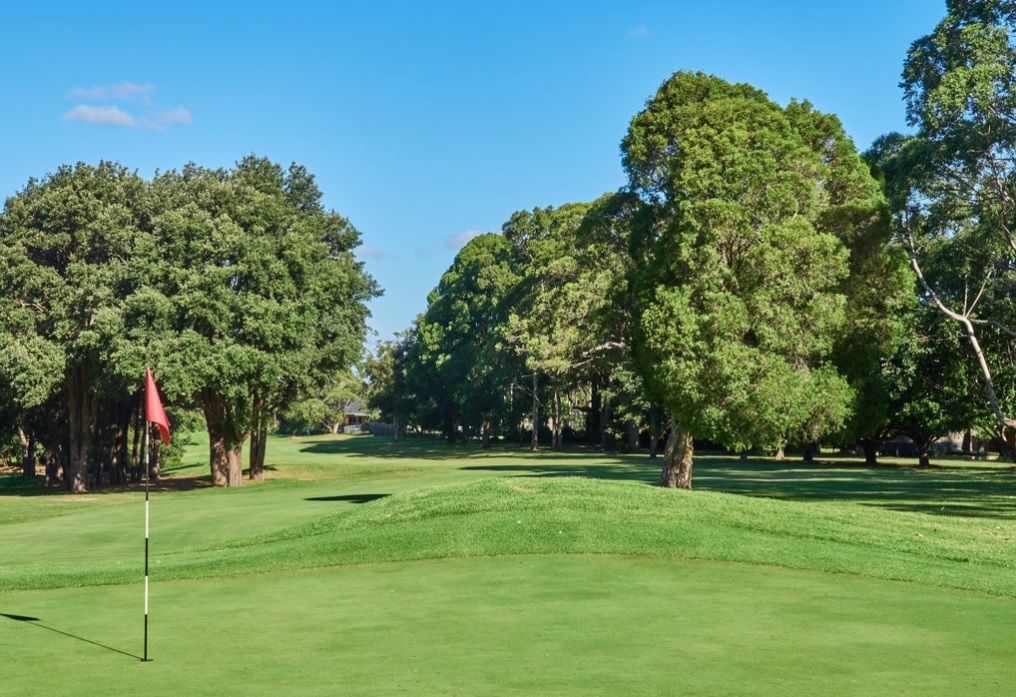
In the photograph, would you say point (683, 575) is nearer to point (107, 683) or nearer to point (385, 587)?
point (385, 587)

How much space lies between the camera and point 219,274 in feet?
165

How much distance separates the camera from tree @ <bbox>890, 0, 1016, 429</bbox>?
123 ft

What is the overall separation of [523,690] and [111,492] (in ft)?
163

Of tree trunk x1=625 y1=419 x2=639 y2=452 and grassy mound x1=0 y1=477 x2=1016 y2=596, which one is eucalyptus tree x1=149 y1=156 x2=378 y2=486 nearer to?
grassy mound x1=0 y1=477 x2=1016 y2=596

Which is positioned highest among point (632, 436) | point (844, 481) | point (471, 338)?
point (471, 338)

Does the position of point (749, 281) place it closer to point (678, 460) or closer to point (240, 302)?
point (678, 460)

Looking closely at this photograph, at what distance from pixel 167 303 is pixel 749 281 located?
84.4ft

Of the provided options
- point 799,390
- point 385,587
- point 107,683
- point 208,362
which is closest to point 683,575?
point 385,587

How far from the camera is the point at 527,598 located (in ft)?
54.0

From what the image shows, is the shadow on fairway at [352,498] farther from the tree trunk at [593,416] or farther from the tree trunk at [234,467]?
the tree trunk at [593,416]

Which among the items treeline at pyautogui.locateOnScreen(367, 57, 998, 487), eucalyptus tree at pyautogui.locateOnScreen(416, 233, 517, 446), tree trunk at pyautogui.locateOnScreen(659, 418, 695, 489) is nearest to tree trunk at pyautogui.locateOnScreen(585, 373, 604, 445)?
eucalyptus tree at pyautogui.locateOnScreen(416, 233, 517, 446)

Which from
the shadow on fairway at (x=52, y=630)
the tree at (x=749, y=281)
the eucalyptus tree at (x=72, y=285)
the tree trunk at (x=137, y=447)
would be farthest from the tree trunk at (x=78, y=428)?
the shadow on fairway at (x=52, y=630)

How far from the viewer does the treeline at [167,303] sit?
49.3 meters

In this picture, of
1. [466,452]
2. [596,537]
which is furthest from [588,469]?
[596,537]
